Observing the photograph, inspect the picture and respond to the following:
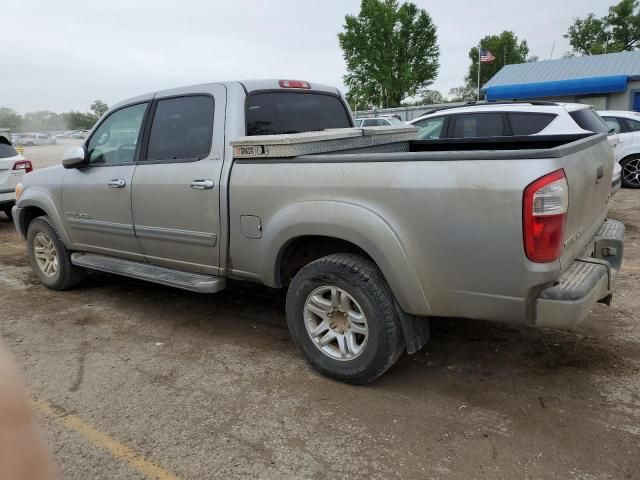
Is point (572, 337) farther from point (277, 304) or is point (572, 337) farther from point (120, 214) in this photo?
point (120, 214)

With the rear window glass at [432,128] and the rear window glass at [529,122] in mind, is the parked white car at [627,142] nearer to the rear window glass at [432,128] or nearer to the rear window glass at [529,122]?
the rear window glass at [529,122]

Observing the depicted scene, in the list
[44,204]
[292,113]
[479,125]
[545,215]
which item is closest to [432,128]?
[479,125]

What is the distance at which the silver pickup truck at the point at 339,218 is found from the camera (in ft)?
8.46

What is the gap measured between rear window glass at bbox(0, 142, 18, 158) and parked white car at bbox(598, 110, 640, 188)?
430 inches

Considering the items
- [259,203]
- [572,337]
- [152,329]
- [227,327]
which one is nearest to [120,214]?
[152,329]

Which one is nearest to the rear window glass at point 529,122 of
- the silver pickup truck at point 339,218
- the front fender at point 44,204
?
the silver pickup truck at point 339,218

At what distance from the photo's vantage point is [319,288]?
10.8ft

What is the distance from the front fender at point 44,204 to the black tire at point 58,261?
11 cm

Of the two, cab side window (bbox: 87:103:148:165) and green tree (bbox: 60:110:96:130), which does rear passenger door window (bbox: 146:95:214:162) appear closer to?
cab side window (bbox: 87:103:148:165)

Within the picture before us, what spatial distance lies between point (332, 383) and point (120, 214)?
2.40m

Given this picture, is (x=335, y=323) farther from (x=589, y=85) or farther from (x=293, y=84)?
(x=589, y=85)

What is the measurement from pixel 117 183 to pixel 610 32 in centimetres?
7056

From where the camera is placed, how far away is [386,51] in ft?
156

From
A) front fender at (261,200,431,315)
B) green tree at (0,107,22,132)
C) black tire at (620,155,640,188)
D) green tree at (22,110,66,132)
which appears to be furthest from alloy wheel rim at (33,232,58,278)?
green tree at (22,110,66,132)
